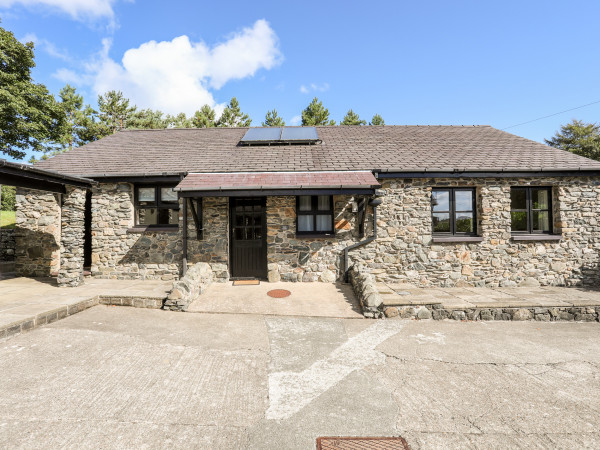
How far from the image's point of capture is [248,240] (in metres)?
8.61

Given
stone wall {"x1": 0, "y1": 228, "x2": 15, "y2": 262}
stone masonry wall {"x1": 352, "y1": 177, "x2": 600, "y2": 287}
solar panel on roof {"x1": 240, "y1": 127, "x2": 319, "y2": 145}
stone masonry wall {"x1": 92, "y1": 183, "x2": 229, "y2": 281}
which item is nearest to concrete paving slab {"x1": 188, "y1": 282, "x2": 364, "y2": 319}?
stone masonry wall {"x1": 92, "y1": 183, "x2": 229, "y2": 281}

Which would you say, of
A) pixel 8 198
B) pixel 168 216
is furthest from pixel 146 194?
pixel 8 198

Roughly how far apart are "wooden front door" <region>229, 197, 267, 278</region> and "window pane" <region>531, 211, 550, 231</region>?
8.70 m

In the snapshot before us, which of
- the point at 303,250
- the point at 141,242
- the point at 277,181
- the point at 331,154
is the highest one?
the point at 331,154

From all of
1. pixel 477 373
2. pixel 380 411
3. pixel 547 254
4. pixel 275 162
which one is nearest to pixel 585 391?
pixel 477 373

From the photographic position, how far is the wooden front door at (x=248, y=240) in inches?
338

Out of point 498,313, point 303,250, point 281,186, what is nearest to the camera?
point 498,313

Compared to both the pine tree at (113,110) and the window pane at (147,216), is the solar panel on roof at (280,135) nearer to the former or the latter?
the window pane at (147,216)

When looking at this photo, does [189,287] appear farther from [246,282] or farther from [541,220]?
[541,220]

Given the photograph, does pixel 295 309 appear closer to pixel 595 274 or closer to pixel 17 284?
pixel 17 284

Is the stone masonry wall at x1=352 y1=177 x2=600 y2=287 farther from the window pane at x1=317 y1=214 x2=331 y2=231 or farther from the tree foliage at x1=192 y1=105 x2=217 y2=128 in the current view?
the tree foliage at x1=192 y1=105 x2=217 y2=128

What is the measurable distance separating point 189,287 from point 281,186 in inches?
136

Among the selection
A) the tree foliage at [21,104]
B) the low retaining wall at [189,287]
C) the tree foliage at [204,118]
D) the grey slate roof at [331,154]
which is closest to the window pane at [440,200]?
the grey slate roof at [331,154]

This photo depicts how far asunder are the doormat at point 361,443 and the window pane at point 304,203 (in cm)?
639
